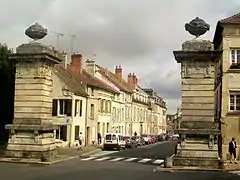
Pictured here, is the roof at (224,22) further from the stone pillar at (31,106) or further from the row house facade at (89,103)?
the row house facade at (89,103)

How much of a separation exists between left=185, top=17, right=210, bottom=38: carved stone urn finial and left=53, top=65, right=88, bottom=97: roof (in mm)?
23023

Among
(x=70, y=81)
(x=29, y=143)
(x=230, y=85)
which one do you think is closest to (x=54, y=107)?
(x=70, y=81)

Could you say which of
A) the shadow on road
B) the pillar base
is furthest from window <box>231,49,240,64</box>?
the pillar base

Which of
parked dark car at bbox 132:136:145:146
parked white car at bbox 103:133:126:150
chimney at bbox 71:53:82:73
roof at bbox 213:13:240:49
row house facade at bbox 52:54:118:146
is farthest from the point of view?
parked dark car at bbox 132:136:145:146

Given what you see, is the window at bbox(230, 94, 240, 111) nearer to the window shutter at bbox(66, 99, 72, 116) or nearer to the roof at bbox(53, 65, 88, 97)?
→ the roof at bbox(53, 65, 88, 97)

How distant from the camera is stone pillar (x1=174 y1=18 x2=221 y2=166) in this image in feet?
80.1

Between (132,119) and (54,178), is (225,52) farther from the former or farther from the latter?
(132,119)

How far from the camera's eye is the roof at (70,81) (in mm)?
46969

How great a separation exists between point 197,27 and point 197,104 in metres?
3.94

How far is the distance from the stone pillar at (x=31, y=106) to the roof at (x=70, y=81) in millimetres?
20908

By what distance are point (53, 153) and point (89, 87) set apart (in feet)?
89.2

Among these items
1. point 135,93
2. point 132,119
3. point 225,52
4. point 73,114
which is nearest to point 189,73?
point 225,52

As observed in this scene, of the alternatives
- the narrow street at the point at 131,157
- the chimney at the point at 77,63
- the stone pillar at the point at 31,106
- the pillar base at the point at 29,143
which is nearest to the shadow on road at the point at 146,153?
the narrow street at the point at 131,157

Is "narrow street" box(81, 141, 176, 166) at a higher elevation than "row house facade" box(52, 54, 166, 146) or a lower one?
lower
